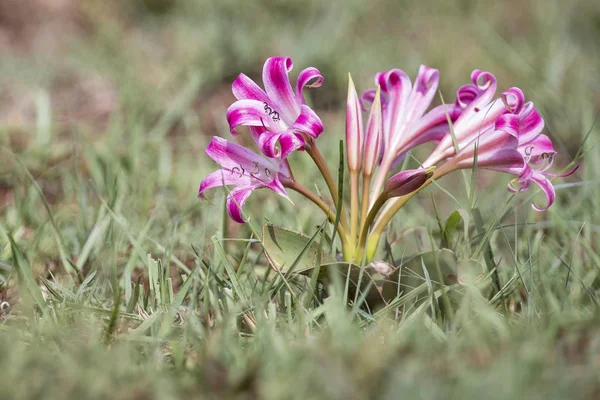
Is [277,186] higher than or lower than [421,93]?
lower

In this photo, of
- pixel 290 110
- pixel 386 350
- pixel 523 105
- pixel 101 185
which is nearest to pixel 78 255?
pixel 101 185

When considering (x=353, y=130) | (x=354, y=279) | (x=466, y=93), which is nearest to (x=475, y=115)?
(x=466, y=93)

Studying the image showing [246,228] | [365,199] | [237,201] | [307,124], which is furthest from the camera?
[246,228]

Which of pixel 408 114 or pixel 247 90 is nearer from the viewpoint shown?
pixel 247 90

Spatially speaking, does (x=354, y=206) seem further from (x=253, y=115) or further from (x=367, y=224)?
(x=253, y=115)

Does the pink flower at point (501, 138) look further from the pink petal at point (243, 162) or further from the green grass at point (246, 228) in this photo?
the pink petal at point (243, 162)

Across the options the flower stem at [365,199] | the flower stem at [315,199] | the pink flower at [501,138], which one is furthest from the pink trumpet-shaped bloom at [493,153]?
the flower stem at [315,199]
